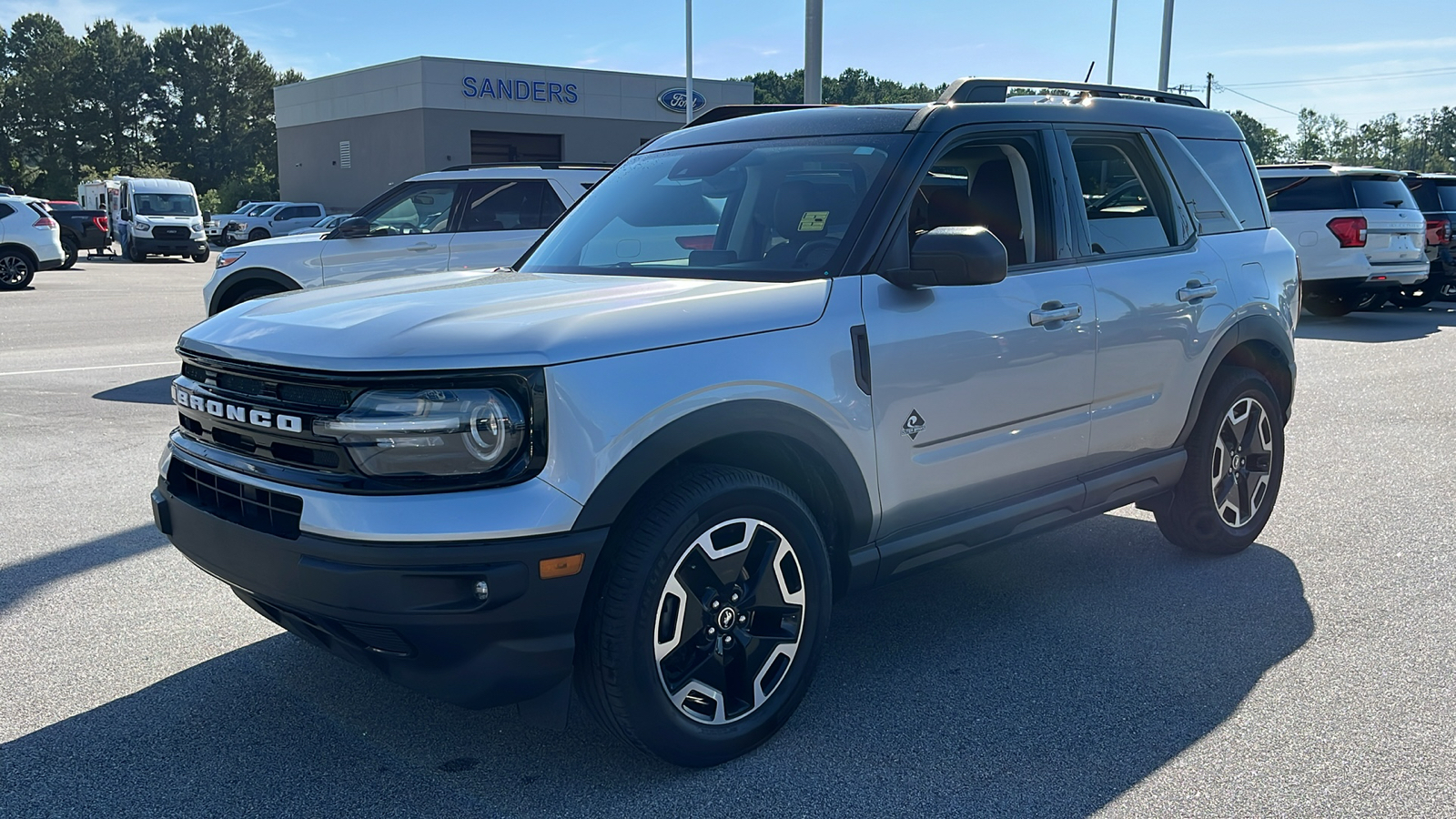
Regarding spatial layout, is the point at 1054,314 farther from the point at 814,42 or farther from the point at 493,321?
the point at 814,42

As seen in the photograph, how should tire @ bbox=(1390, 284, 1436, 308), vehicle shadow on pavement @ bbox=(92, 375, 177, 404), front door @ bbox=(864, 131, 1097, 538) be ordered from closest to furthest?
front door @ bbox=(864, 131, 1097, 538) → vehicle shadow on pavement @ bbox=(92, 375, 177, 404) → tire @ bbox=(1390, 284, 1436, 308)

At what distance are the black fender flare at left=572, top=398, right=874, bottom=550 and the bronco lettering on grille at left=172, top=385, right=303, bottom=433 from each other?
77 cm

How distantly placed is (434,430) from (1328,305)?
660 inches

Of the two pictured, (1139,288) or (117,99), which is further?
(117,99)

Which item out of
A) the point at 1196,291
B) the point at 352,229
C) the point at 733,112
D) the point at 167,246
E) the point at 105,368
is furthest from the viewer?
the point at 167,246

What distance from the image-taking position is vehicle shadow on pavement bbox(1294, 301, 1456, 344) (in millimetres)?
14344

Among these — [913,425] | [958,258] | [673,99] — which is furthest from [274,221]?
[958,258]

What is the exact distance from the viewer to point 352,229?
10.3m

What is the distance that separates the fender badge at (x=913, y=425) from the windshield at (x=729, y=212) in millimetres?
512

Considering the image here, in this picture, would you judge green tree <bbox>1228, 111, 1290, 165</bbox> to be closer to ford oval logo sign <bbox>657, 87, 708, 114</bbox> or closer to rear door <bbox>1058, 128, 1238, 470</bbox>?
ford oval logo sign <bbox>657, 87, 708, 114</bbox>

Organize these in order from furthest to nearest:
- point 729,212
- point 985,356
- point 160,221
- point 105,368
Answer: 1. point 160,221
2. point 105,368
3. point 729,212
4. point 985,356

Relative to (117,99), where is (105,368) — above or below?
below

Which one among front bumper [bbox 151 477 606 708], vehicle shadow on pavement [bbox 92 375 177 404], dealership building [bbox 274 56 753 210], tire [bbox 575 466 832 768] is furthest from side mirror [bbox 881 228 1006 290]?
dealership building [bbox 274 56 753 210]

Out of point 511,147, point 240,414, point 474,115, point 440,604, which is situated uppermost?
point 474,115
